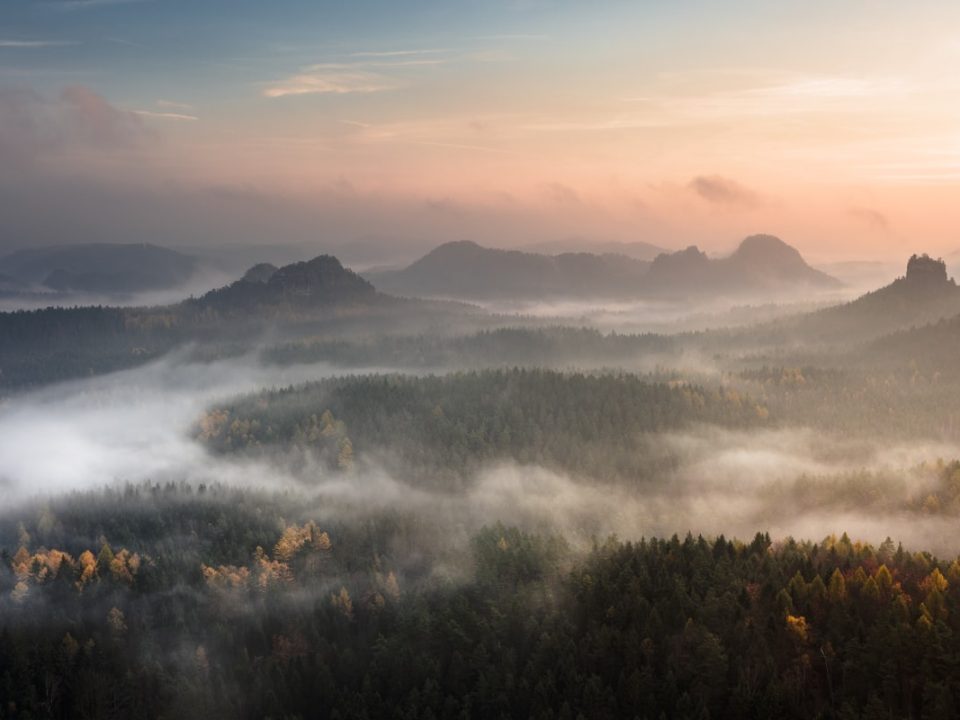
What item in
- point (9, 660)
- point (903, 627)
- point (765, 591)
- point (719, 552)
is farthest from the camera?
point (9, 660)

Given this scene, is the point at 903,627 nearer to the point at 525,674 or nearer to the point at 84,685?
the point at 525,674

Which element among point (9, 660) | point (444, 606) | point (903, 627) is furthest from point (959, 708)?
point (9, 660)

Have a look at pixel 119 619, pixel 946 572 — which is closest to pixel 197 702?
pixel 119 619

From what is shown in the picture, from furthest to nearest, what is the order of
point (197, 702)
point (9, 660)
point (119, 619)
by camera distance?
1. point (119, 619)
2. point (9, 660)
3. point (197, 702)

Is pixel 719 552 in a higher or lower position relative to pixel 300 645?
higher

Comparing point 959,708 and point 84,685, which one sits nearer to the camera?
point 959,708

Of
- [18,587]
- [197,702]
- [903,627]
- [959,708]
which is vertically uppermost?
[903,627]

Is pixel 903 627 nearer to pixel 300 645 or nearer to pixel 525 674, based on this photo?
pixel 525 674

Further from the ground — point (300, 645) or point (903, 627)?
point (903, 627)

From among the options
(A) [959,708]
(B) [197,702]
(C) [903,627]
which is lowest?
(B) [197,702]

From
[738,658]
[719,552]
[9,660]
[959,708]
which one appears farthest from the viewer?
[9,660]
